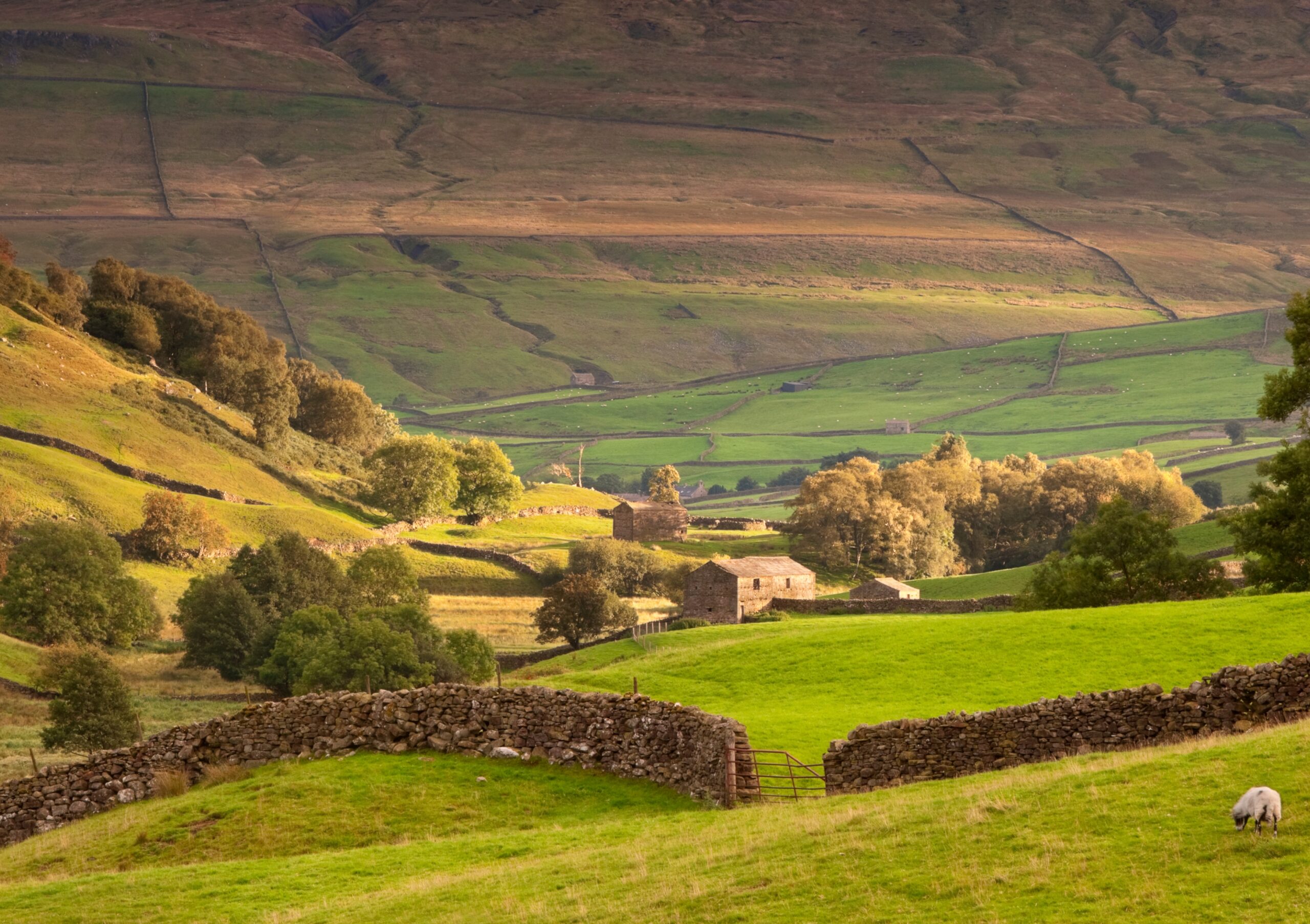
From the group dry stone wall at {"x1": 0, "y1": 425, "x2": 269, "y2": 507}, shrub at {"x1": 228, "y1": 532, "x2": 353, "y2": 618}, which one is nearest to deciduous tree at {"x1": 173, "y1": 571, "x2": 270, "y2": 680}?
shrub at {"x1": 228, "y1": 532, "x2": 353, "y2": 618}

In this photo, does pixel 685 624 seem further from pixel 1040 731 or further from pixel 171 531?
pixel 1040 731

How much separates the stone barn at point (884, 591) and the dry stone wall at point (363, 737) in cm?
6278

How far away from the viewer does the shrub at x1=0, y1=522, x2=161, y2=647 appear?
77.3 metres

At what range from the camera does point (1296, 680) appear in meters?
23.7

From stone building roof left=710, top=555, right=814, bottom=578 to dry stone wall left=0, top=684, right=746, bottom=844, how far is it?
219ft

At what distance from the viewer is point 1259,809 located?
54.0ft

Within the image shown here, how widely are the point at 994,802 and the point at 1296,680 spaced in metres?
6.88

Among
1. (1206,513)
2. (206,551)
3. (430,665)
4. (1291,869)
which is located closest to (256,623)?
(430,665)

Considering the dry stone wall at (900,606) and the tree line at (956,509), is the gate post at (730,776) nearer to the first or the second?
the dry stone wall at (900,606)

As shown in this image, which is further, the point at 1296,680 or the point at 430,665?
the point at 430,665

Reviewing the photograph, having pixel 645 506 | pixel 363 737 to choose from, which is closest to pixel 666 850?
pixel 363 737

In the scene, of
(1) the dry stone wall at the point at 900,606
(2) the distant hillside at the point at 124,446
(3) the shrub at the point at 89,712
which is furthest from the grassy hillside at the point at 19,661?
(1) the dry stone wall at the point at 900,606

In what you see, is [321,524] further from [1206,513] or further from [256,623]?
[1206,513]

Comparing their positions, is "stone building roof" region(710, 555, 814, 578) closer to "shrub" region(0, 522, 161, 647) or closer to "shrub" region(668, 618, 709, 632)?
"shrub" region(668, 618, 709, 632)
